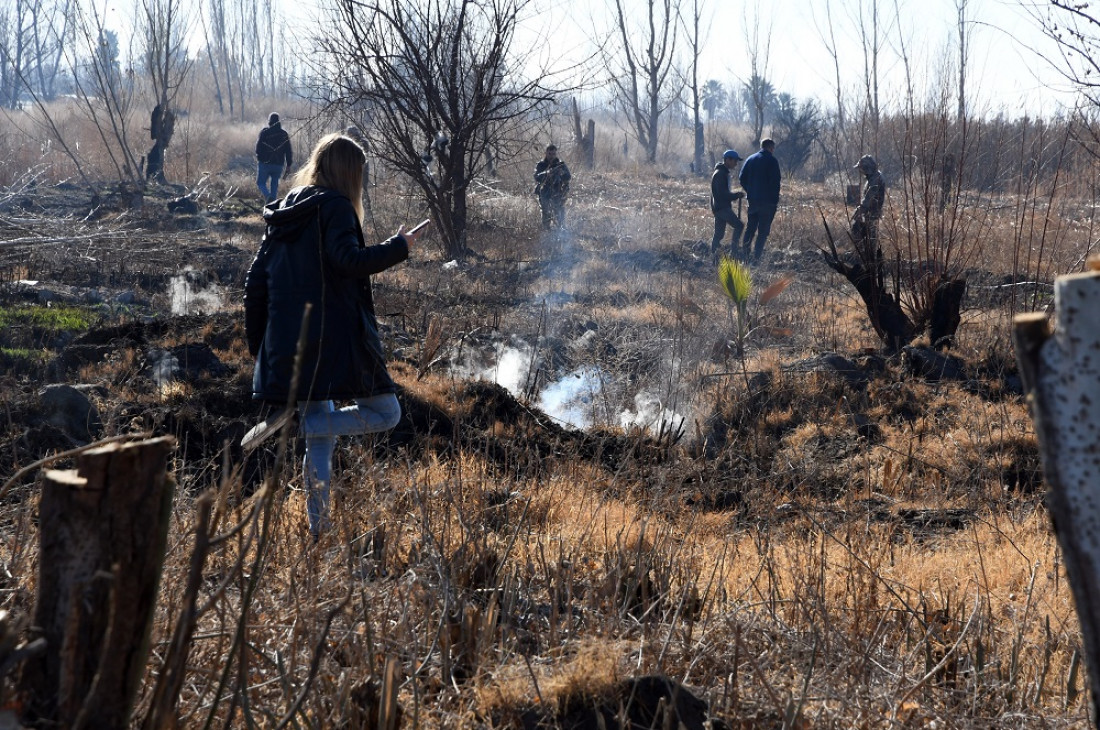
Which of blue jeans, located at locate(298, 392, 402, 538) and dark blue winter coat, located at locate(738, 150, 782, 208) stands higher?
dark blue winter coat, located at locate(738, 150, 782, 208)

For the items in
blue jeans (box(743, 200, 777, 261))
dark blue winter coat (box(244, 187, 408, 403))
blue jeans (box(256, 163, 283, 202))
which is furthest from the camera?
blue jeans (box(256, 163, 283, 202))

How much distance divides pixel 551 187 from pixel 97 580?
46.2ft

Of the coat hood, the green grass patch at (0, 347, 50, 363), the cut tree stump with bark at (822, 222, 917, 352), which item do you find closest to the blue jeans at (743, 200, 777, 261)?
the cut tree stump with bark at (822, 222, 917, 352)

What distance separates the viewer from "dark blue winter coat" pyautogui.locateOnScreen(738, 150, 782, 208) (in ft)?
42.9

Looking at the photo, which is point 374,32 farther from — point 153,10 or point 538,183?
point 153,10

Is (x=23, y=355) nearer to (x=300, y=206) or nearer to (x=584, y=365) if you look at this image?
(x=584, y=365)

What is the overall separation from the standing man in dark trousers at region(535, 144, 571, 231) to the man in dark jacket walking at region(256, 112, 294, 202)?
13.5 feet

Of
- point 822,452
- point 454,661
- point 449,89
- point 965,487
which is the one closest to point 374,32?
point 449,89

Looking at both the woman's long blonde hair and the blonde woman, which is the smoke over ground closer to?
the blonde woman

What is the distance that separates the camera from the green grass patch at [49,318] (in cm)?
770

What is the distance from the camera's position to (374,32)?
37.1 feet

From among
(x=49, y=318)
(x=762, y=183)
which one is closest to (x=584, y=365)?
(x=49, y=318)

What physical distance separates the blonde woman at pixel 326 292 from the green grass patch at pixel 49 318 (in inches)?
200

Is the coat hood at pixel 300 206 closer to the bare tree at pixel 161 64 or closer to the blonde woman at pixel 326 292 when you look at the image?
the blonde woman at pixel 326 292
